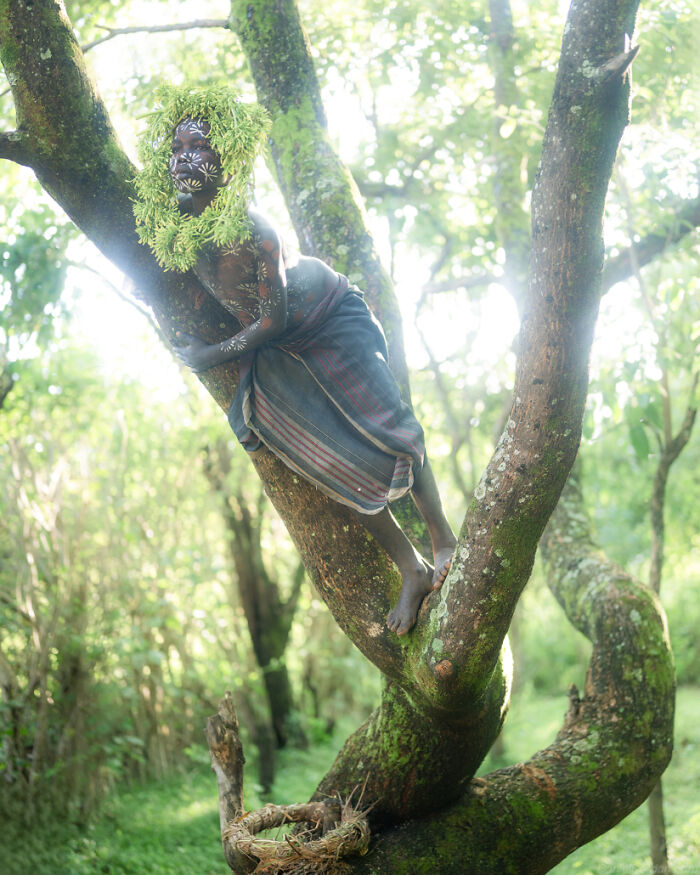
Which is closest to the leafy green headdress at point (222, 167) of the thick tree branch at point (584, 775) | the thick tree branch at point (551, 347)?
the thick tree branch at point (551, 347)

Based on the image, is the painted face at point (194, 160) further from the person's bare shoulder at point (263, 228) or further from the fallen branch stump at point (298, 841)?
the fallen branch stump at point (298, 841)

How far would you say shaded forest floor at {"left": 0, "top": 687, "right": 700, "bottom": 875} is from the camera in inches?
187

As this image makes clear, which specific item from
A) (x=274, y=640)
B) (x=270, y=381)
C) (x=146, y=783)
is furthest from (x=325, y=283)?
(x=274, y=640)

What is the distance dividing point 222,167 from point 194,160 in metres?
0.08

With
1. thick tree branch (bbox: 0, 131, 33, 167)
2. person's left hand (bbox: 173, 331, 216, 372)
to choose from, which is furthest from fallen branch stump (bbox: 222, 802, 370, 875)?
thick tree branch (bbox: 0, 131, 33, 167)

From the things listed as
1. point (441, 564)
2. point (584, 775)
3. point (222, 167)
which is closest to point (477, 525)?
point (441, 564)

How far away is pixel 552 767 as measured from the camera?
9.84 ft

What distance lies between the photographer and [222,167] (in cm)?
220

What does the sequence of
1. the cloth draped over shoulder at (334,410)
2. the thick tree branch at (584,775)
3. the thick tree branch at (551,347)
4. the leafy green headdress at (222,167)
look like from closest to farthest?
the thick tree branch at (551,347) → the leafy green headdress at (222,167) → the cloth draped over shoulder at (334,410) → the thick tree branch at (584,775)

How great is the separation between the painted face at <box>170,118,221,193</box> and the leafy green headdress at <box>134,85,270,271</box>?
0.07ft

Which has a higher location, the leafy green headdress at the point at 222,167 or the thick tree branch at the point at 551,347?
the leafy green headdress at the point at 222,167

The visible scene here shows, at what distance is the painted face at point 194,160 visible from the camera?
218 cm

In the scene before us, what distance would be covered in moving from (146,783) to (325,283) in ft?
18.1

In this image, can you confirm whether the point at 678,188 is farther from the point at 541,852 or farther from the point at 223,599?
the point at 223,599
